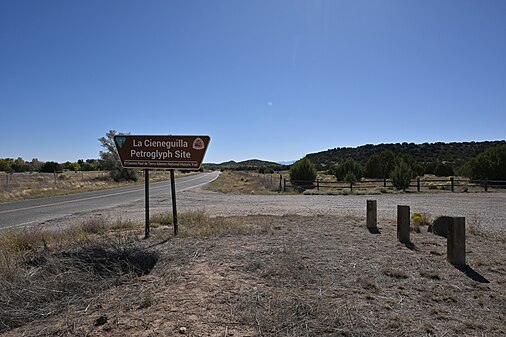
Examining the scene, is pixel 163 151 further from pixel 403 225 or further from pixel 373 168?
pixel 373 168

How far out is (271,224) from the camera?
32.2 ft

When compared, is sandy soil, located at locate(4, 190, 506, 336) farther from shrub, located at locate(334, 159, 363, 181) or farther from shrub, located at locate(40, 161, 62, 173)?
shrub, located at locate(40, 161, 62, 173)

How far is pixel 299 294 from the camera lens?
4.48 meters

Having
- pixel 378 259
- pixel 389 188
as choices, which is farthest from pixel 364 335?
pixel 389 188

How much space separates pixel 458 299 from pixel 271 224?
5713mm

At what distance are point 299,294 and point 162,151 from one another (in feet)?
18.5

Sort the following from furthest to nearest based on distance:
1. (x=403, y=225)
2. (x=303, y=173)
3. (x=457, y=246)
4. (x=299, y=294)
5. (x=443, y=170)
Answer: (x=443, y=170), (x=303, y=173), (x=403, y=225), (x=457, y=246), (x=299, y=294)

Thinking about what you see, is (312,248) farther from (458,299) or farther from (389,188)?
(389,188)

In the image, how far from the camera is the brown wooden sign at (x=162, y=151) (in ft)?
28.7

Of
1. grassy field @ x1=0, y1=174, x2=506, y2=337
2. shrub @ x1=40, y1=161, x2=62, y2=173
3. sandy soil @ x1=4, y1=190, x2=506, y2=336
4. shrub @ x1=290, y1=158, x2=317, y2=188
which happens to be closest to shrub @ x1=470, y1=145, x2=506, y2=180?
shrub @ x1=290, y1=158, x2=317, y2=188

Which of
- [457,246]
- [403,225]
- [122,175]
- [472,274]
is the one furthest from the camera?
[122,175]

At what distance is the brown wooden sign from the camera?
874 cm

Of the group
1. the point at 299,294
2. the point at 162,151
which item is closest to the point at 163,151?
the point at 162,151

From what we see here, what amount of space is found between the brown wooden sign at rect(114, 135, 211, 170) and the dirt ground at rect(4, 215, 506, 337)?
2183 millimetres
